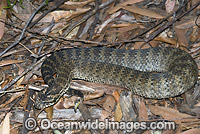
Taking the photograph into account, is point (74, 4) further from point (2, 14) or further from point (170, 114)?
point (170, 114)

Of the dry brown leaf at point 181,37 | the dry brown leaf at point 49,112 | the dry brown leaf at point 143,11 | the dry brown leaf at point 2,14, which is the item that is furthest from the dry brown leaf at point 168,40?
the dry brown leaf at point 2,14

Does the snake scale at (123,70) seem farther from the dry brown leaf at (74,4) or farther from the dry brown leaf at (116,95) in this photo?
the dry brown leaf at (74,4)

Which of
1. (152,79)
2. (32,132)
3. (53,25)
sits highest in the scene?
(53,25)

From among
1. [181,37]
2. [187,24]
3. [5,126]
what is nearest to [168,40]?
[181,37]

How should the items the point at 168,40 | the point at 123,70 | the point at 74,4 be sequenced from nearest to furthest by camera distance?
the point at 123,70 < the point at 168,40 < the point at 74,4

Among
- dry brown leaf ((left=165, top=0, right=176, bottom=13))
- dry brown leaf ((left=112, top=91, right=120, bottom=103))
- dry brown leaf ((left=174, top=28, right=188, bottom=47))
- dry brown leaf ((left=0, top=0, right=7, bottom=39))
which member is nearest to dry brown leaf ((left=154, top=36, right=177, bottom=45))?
dry brown leaf ((left=174, top=28, right=188, bottom=47))

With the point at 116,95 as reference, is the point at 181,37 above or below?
above

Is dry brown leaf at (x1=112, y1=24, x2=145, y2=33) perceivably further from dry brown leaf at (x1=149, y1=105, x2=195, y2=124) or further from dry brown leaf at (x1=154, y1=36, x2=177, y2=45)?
dry brown leaf at (x1=149, y1=105, x2=195, y2=124)

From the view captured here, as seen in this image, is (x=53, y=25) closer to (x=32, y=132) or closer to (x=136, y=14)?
(x=136, y=14)

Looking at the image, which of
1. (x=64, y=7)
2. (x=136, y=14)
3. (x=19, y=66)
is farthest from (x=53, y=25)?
(x=136, y=14)
